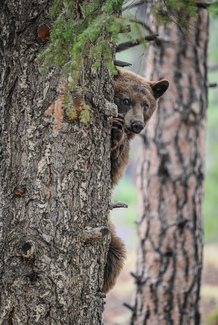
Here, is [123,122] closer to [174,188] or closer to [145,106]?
[145,106]

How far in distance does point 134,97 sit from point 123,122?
33.4 inches

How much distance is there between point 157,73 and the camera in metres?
5.20

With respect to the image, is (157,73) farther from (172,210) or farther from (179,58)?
(172,210)

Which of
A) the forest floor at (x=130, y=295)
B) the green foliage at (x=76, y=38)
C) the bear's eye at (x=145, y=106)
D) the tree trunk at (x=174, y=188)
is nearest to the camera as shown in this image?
the green foliage at (x=76, y=38)

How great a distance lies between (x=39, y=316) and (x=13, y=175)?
85 centimetres

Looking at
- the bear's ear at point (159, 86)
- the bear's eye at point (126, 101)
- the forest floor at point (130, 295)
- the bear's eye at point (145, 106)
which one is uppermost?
the bear's ear at point (159, 86)

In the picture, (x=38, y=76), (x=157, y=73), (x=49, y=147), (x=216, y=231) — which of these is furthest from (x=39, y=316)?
(x=216, y=231)

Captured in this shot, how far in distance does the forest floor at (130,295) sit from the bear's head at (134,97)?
523 cm

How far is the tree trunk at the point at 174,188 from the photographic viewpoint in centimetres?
478

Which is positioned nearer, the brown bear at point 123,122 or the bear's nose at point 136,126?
the brown bear at point 123,122

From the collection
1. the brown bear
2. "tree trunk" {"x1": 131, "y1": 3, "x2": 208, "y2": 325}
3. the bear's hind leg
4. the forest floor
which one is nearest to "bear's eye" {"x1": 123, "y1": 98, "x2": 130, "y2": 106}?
the brown bear

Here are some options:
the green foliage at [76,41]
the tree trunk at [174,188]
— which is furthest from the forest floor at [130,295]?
the green foliage at [76,41]

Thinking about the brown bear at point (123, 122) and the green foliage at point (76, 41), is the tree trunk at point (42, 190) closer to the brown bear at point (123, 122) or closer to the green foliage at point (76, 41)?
the green foliage at point (76, 41)

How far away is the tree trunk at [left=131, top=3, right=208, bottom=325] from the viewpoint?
15.7 feet
